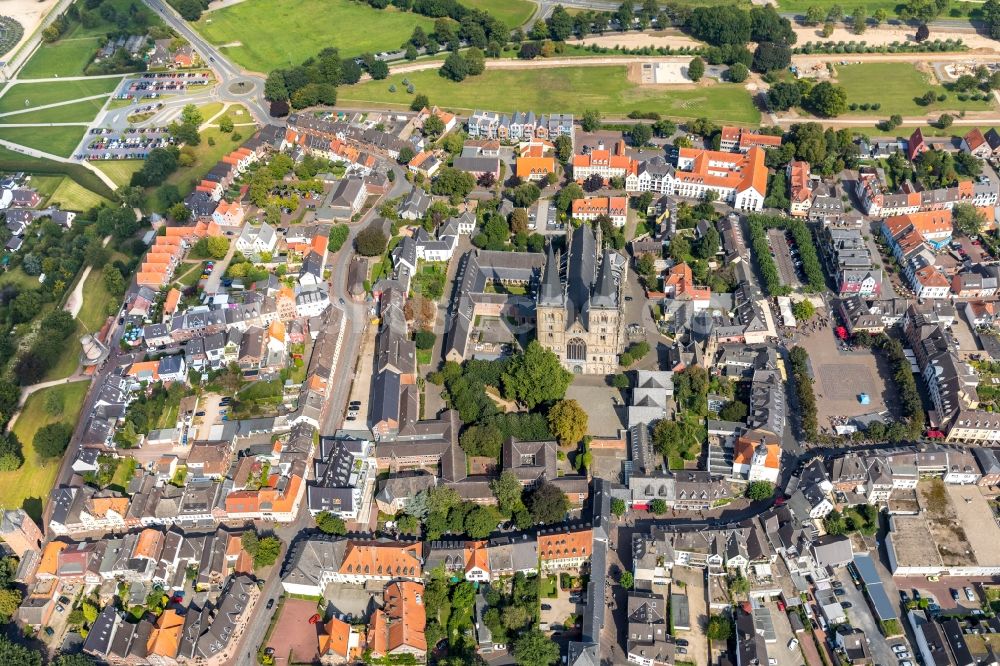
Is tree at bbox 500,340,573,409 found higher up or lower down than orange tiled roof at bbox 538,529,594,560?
higher up

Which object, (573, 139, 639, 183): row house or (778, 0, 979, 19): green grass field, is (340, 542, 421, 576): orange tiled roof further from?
(778, 0, 979, 19): green grass field

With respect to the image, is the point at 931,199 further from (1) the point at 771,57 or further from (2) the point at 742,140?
(1) the point at 771,57

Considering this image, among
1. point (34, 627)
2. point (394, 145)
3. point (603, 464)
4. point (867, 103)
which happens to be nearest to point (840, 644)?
point (603, 464)

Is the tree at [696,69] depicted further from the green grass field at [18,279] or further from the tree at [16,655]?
the green grass field at [18,279]

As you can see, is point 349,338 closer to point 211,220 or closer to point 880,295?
point 211,220

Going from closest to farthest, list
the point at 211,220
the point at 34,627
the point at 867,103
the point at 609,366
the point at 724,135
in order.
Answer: the point at 34,627 < the point at 609,366 < the point at 211,220 < the point at 724,135 < the point at 867,103

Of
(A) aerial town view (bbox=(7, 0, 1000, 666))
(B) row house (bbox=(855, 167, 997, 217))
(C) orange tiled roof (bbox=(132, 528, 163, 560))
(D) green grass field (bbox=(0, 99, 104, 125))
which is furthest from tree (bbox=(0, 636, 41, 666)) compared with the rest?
(D) green grass field (bbox=(0, 99, 104, 125))

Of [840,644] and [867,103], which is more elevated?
[867,103]
